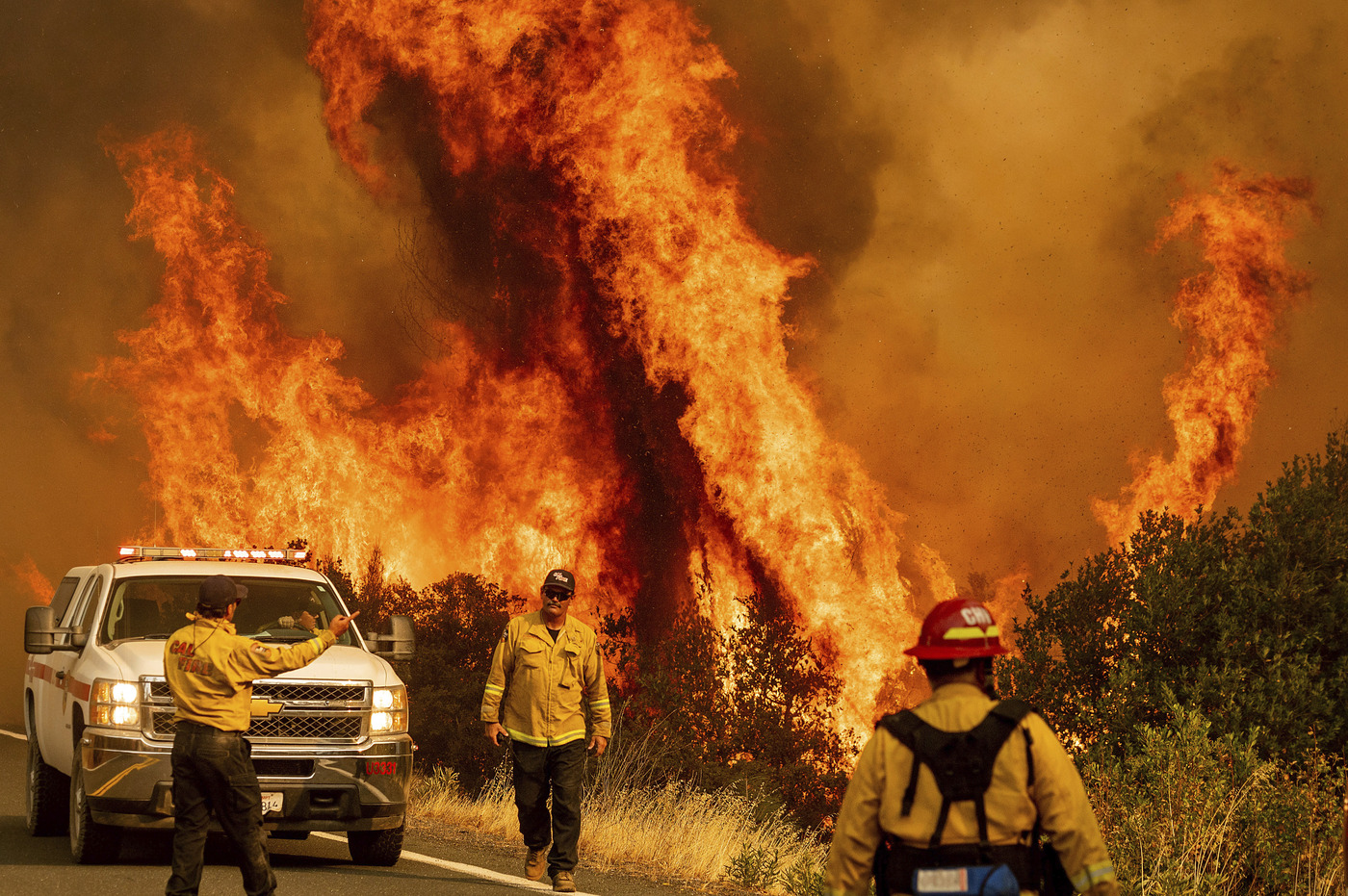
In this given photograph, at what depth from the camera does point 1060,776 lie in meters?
3.75

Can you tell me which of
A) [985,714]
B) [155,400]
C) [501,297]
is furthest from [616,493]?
[985,714]

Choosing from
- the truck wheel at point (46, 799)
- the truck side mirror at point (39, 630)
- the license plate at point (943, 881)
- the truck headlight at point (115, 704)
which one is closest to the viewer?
the license plate at point (943, 881)

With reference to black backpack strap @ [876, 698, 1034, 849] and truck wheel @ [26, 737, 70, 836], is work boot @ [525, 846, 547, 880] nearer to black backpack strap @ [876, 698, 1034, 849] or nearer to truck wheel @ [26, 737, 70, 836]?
truck wheel @ [26, 737, 70, 836]

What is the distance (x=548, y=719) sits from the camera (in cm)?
885

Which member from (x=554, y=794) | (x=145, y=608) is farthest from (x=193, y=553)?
(x=554, y=794)

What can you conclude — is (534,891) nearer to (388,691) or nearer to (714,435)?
(388,691)

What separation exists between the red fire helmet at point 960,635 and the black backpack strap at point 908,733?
0.55 feet

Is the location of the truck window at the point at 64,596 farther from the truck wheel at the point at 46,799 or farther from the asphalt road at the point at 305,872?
the asphalt road at the point at 305,872

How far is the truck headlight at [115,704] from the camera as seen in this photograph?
903cm

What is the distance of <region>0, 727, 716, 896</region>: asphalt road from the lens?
339 inches

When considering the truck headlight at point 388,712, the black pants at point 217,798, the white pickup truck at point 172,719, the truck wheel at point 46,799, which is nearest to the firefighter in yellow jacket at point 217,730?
the black pants at point 217,798

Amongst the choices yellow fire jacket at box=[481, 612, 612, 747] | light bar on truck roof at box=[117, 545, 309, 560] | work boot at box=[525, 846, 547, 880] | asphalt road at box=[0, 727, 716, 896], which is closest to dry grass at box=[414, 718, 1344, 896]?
asphalt road at box=[0, 727, 716, 896]

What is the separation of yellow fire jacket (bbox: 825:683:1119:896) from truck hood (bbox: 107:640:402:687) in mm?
6013

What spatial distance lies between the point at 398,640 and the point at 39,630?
2.34 m
